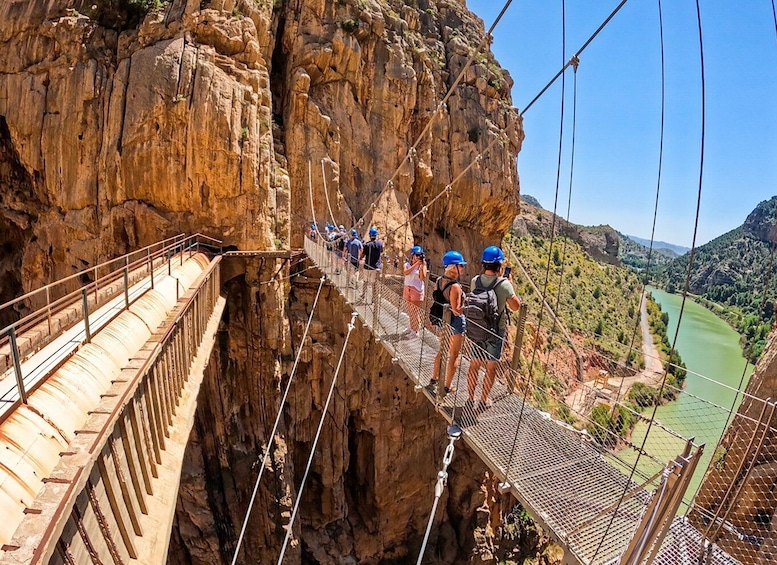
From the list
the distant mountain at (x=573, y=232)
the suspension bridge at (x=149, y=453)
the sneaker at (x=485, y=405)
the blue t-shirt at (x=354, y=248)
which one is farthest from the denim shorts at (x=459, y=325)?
the distant mountain at (x=573, y=232)

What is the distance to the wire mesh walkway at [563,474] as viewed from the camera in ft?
8.24

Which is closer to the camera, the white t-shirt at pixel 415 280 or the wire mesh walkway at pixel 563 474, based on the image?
the wire mesh walkway at pixel 563 474

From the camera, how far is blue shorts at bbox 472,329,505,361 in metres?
3.34

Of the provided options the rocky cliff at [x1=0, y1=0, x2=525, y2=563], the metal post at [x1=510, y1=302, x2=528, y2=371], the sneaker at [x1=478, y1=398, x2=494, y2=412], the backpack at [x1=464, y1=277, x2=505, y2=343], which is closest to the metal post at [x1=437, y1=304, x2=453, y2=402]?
the backpack at [x1=464, y1=277, x2=505, y2=343]

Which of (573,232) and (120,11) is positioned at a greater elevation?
(120,11)

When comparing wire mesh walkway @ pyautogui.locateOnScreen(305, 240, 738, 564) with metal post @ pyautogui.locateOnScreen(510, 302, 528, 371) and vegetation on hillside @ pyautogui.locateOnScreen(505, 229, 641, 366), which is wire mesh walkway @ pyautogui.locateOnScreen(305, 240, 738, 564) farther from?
vegetation on hillside @ pyautogui.locateOnScreen(505, 229, 641, 366)

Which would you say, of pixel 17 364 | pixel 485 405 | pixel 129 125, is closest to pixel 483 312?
pixel 485 405

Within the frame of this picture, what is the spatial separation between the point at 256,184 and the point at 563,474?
26.9ft

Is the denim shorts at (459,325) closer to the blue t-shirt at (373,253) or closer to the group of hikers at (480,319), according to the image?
the group of hikers at (480,319)

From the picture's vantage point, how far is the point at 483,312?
3.31 meters

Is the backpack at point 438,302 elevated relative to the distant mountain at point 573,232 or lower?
lower

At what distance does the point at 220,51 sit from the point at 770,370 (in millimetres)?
11153

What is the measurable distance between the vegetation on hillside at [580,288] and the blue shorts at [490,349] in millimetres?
26024

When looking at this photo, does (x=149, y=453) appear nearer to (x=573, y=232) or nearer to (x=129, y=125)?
(x=129, y=125)
